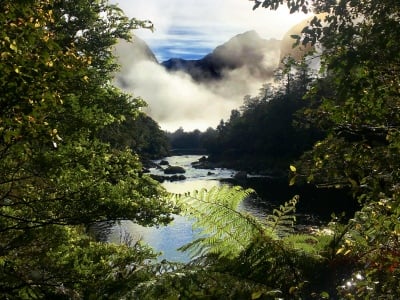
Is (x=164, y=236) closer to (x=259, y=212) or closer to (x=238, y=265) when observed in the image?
(x=259, y=212)

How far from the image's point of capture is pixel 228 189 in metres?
4.83

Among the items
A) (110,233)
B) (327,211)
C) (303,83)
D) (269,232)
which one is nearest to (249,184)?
(327,211)

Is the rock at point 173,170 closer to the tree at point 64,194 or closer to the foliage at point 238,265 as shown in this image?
the tree at point 64,194

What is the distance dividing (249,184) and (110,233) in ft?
115

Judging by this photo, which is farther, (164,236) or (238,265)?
(164,236)

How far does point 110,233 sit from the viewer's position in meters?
35.1

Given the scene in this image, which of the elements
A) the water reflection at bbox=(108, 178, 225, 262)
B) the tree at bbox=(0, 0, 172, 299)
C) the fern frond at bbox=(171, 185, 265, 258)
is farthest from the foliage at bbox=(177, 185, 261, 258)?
the water reflection at bbox=(108, 178, 225, 262)

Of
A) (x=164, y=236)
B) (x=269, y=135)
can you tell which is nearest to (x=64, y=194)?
(x=164, y=236)

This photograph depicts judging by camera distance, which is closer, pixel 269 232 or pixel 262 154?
pixel 269 232

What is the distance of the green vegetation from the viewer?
350cm

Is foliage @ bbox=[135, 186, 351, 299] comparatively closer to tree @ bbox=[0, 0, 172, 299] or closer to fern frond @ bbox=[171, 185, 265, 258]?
fern frond @ bbox=[171, 185, 265, 258]

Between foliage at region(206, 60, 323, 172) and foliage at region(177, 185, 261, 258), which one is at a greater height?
foliage at region(177, 185, 261, 258)

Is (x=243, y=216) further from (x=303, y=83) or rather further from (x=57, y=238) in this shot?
(x=303, y=83)

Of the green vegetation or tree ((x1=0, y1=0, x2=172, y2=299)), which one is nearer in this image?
the green vegetation
